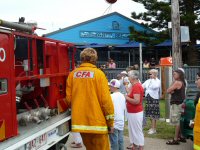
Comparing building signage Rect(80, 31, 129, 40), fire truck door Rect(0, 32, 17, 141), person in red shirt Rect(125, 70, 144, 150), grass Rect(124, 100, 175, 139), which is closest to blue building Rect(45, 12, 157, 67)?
building signage Rect(80, 31, 129, 40)

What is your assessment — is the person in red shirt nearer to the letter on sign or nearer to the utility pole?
the letter on sign

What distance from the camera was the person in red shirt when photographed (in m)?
6.94

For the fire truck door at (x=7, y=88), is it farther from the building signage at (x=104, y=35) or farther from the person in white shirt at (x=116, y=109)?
the building signage at (x=104, y=35)

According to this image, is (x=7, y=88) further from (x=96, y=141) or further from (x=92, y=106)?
(x=96, y=141)

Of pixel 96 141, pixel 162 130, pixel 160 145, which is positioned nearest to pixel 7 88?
pixel 96 141

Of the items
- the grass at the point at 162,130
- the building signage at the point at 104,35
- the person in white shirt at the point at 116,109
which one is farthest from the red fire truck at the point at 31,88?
the building signage at the point at 104,35

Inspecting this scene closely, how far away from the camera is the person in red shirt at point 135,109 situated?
6938 millimetres

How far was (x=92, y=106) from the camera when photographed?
5.18 meters

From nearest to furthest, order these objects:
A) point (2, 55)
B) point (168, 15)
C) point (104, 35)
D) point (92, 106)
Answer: point (2, 55)
point (92, 106)
point (168, 15)
point (104, 35)

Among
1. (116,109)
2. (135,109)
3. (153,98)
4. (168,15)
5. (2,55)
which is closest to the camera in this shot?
(2,55)

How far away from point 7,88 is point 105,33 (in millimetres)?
26955

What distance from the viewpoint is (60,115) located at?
18.2 ft

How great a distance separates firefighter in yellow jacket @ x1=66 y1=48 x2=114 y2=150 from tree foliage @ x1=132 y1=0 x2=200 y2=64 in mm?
19420

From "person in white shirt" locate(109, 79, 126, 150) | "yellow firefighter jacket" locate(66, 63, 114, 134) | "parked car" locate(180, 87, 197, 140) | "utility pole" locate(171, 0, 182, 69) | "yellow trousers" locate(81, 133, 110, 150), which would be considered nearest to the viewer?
"yellow firefighter jacket" locate(66, 63, 114, 134)
